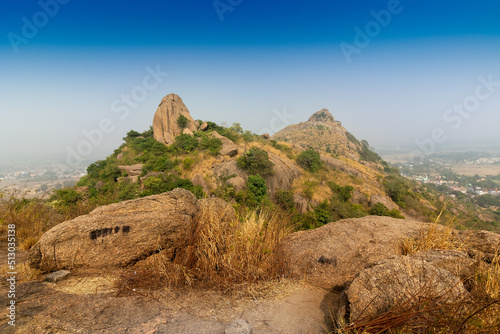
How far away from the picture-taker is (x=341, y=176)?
31078mm

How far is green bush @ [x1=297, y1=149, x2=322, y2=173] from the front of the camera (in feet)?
102

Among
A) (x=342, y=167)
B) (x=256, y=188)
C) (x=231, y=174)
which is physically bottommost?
(x=256, y=188)

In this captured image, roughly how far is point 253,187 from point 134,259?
18.1 m

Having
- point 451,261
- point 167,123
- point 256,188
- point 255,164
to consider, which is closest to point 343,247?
point 451,261

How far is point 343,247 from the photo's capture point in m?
4.76

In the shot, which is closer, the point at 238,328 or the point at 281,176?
the point at 238,328

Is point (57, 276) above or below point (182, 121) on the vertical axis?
below

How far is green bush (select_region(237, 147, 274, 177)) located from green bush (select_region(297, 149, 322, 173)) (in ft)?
26.6

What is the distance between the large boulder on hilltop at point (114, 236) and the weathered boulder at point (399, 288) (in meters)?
2.96

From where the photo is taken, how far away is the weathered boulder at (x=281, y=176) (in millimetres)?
24766

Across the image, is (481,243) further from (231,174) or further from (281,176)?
(281,176)

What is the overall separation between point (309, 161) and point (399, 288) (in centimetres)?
2986

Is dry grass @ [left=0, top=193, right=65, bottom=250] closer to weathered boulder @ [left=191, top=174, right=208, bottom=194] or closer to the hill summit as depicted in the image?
weathered boulder @ [left=191, top=174, right=208, bottom=194]
